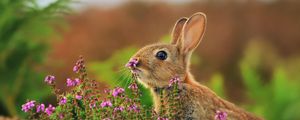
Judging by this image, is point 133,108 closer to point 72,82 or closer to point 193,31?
point 72,82

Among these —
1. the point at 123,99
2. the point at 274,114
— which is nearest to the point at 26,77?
the point at 274,114

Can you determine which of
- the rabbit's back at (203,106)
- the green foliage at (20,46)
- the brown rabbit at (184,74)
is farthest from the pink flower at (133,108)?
the green foliage at (20,46)

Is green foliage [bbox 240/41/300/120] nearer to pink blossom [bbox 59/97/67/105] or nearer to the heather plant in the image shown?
the heather plant

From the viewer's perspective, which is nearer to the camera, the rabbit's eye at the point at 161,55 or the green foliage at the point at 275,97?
the rabbit's eye at the point at 161,55

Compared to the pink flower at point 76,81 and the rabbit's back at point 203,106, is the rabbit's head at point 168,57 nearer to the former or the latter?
the rabbit's back at point 203,106

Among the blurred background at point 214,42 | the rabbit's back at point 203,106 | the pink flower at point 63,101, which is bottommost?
the pink flower at point 63,101

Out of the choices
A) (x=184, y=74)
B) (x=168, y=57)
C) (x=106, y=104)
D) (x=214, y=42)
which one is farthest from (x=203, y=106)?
(x=214, y=42)

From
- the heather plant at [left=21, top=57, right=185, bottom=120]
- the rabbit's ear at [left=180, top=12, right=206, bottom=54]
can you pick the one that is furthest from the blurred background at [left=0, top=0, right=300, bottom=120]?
the heather plant at [left=21, top=57, right=185, bottom=120]

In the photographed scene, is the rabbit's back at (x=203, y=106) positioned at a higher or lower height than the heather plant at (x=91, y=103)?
higher
